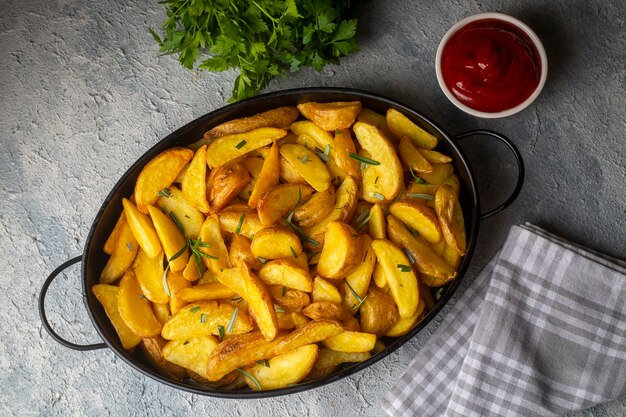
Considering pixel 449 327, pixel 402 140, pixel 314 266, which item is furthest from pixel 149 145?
pixel 449 327

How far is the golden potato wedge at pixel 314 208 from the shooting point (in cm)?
218

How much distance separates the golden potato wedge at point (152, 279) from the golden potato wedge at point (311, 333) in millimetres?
478

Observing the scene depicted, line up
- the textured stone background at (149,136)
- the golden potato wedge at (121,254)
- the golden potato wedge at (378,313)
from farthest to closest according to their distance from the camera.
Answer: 1. the textured stone background at (149,136)
2. the golden potato wedge at (121,254)
3. the golden potato wedge at (378,313)

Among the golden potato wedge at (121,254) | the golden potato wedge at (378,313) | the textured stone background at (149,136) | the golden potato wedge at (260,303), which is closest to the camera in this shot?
the golden potato wedge at (260,303)

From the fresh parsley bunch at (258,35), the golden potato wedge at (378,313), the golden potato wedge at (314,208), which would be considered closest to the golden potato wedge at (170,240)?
the golden potato wedge at (314,208)

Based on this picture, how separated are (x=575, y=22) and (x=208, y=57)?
1442 millimetres

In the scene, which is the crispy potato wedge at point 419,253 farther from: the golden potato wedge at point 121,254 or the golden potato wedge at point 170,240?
the golden potato wedge at point 121,254

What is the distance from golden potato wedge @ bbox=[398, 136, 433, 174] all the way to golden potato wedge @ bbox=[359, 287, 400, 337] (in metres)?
0.46

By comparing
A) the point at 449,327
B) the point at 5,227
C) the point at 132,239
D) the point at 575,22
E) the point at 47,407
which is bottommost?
the point at 47,407

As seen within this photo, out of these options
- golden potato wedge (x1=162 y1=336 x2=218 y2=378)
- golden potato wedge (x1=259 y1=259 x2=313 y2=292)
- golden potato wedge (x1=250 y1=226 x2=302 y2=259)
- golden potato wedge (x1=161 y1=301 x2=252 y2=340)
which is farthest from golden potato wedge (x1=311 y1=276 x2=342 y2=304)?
golden potato wedge (x1=162 y1=336 x2=218 y2=378)

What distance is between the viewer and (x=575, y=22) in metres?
2.46

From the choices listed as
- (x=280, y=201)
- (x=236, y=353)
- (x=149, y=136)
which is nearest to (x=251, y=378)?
(x=236, y=353)

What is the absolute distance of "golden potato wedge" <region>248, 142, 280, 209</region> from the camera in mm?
2197

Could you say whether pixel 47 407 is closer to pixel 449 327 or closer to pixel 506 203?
pixel 449 327
